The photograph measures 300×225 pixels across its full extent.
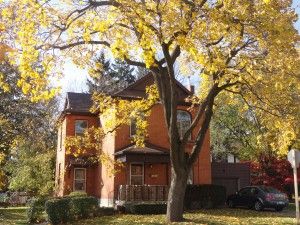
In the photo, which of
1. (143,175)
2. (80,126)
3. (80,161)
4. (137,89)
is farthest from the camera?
(80,126)

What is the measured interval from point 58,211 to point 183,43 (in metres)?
12.5

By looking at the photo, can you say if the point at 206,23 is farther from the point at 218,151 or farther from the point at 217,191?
the point at 218,151

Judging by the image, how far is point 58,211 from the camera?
21578 millimetres

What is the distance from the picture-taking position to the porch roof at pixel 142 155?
28672 millimetres

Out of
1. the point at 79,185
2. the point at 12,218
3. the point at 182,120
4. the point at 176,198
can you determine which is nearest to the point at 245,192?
the point at 182,120

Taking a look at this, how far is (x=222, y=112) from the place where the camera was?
161 ft

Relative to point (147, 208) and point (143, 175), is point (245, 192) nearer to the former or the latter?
point (143, 175)

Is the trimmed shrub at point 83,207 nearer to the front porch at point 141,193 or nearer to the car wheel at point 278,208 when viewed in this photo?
the front porch at point 141,193

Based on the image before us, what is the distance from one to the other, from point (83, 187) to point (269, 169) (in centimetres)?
1614

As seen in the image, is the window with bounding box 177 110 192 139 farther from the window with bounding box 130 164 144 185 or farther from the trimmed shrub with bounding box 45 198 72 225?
the trimmed shrub with bounding box 45 198 72 225

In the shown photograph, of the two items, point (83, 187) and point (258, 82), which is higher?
point (258, 82)

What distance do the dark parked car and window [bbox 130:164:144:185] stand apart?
6584 mm

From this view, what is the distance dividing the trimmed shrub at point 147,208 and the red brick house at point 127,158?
245 cm

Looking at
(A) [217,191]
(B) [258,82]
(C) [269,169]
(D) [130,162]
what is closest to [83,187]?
(D) [130,162]
